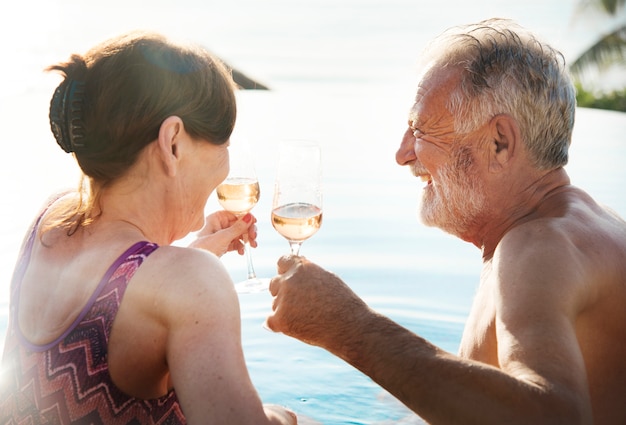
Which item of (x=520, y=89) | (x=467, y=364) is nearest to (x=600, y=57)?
(x=520, y=89)

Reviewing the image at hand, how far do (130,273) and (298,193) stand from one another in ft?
3.27

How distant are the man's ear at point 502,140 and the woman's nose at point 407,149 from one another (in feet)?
1.54

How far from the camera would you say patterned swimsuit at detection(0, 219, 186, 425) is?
2381mm

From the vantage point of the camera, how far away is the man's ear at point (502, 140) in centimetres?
322

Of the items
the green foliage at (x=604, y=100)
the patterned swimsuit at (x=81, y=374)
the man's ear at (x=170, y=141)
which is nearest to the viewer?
the patterned swimsuit at (x=81, y=374)

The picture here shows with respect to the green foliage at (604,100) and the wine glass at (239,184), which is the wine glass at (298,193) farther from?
the green foliage at (604,100)

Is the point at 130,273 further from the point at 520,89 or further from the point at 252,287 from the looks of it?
the point at 252,287

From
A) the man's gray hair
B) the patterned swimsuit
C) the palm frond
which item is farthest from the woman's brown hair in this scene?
the palm frond

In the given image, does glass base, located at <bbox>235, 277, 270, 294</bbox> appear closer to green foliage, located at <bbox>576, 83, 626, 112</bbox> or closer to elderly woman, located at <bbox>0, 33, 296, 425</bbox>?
elderly woman, located at <bbox>0, 33, 296, 425</bbox>

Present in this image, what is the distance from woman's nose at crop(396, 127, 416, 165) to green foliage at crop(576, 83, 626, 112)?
16.5m

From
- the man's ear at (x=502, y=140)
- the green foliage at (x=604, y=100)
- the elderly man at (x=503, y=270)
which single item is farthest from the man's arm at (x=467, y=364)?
the green foliage at (x=604, y=100)

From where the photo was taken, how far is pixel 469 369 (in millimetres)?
2387

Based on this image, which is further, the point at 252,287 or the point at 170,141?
the point at 252,287

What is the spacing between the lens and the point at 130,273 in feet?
7.81
